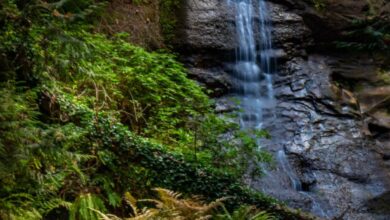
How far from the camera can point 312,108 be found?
1038cm

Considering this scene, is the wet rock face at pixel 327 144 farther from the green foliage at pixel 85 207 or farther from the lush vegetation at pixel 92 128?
the green foliage at pixel 85 207

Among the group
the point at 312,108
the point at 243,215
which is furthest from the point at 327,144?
the point at 243,215

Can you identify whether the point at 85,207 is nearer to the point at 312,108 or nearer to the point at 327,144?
the point at 327,144

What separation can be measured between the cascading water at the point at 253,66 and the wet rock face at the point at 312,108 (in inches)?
7.7

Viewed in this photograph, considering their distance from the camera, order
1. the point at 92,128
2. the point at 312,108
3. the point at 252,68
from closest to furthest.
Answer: the point at 92,128, the point at 312,108, the point at 252,68

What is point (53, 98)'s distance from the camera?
4855 mm

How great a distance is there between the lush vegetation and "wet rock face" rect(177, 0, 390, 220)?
1856 mm

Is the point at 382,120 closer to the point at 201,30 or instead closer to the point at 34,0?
the point at 201,30

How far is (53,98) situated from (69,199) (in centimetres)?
112

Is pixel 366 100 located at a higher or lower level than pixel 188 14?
lower

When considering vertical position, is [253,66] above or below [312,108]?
above

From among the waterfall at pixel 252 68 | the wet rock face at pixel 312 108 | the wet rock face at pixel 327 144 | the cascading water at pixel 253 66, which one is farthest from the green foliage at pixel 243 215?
the waterfall at pixel 252 68

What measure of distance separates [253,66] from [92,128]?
683cm

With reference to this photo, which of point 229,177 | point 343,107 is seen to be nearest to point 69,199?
point 229,177
